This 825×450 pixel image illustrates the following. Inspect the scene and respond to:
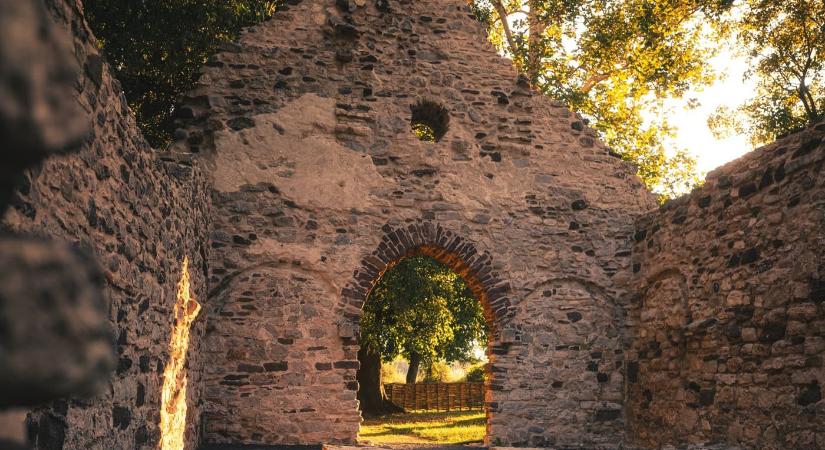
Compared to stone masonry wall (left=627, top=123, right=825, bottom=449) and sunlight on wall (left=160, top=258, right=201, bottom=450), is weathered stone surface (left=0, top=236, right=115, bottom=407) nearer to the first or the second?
sunlight on wall (left=160, top=258, right=201, bottom=450)

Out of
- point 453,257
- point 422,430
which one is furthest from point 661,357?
point 422,430

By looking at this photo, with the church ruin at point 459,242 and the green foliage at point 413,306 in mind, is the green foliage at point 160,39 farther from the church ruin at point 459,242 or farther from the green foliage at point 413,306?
the green foliage at point 413,306

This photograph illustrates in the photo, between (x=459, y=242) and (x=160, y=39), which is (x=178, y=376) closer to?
(x=459, y=242)

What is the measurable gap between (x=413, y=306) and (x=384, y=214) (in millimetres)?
8580

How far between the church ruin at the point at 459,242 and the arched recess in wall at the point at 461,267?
3 cm

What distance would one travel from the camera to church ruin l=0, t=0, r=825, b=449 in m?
6.68

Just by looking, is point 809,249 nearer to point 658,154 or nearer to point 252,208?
point 252,208

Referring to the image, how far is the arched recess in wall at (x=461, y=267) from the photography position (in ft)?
27.9

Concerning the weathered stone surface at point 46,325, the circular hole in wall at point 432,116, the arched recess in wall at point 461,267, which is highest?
the circular hole in wall at point 432,116

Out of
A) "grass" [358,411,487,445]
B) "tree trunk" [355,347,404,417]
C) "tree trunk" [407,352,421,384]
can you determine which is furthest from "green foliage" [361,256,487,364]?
"tree trunk" [407,352,421,384]

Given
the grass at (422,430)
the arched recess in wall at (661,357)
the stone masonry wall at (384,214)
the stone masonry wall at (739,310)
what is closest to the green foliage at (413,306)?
the grass at (422,430)

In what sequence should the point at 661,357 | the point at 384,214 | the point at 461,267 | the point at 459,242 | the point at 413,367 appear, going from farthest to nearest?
the point at 413,367, the point at 461,267, the point at 459,242, the point at 384,214, the point at 661,357

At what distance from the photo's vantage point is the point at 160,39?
1067 cm

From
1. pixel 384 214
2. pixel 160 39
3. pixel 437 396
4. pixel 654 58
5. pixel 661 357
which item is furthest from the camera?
pixel 437 396
